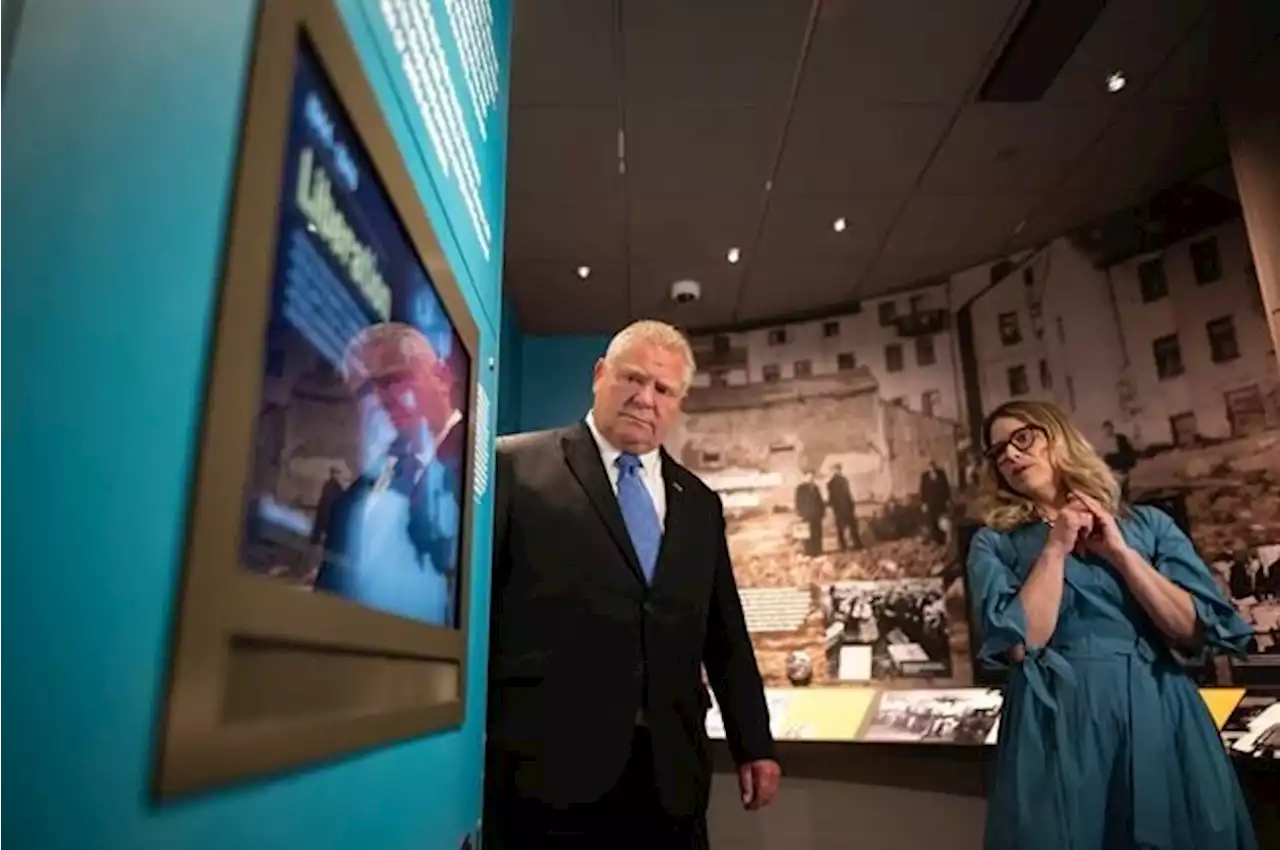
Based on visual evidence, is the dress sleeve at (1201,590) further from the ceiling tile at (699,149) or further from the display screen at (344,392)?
the ceiling tile at (699,149)

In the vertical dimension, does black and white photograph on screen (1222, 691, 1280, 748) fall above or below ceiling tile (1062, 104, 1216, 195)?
below

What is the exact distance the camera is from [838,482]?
195 inches

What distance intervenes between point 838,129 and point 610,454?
86.1 inches

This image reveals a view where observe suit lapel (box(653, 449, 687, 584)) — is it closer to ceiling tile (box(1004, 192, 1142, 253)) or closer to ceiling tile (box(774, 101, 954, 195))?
ceiling tile (box(774, 101, 954, 195))

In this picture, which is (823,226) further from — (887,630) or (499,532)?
(499,532)

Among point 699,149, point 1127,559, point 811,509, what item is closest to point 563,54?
point 699,149

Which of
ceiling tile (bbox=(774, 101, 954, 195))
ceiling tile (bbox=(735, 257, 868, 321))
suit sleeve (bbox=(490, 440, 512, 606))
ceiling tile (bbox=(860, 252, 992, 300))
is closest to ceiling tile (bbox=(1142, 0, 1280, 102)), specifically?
ceiling tile (bbox=(774, 101, 954, 195))

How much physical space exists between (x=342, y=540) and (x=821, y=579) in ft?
14.3

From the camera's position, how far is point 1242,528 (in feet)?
11.5

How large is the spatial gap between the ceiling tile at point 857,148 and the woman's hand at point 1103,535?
210 cm

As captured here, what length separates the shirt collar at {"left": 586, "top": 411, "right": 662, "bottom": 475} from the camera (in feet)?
6.37

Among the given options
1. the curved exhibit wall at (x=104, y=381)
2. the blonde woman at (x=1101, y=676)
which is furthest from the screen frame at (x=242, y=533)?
the blonde woman at (x=1101, y=676)

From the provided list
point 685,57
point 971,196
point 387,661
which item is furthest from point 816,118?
point 387,661

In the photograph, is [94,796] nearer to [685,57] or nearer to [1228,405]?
[685,57]
